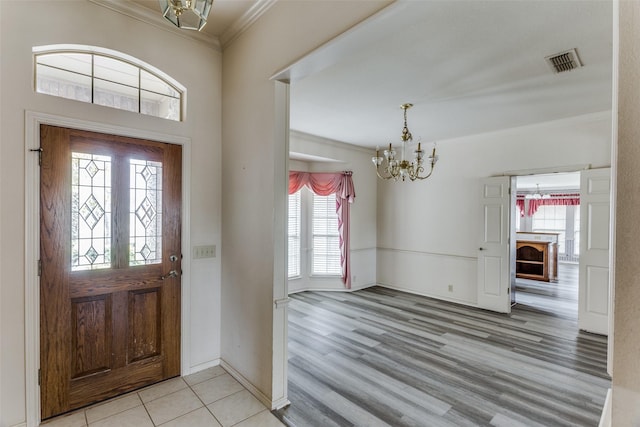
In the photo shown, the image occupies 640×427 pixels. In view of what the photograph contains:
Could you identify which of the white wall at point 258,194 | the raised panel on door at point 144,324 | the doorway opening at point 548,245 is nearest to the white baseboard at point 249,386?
the white wall at point 258,194

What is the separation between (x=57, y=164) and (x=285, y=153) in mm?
1616

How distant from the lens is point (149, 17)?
7.91 feet

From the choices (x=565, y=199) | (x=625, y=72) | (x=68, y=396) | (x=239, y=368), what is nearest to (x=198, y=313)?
(x=239, y=368)

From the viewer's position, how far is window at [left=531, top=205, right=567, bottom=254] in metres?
10.5

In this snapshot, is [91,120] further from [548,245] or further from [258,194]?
[548,245]

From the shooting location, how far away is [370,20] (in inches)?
61.5

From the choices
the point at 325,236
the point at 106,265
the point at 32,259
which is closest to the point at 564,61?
the point at 106,265

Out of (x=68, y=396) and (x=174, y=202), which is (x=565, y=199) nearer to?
(x=174, y=202)

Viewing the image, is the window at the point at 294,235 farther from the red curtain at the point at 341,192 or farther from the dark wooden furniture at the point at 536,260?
the dark wooden furniture at the point at 536,260

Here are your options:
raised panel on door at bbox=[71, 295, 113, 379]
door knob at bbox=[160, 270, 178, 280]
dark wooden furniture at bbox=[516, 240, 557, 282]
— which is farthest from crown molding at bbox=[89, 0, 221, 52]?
dark wooden furniture at bbox=[516, 240, 557, 282]

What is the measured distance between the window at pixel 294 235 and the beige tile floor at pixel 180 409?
127 inches

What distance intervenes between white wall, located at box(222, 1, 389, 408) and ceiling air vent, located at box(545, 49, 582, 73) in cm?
216

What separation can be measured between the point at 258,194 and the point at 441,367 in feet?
8.21

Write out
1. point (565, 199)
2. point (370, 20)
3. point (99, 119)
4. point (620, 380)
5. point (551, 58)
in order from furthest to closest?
point (565, 199)
point (551, 58)
point (99, 119)
point (370, 20)
point (620, 380)
